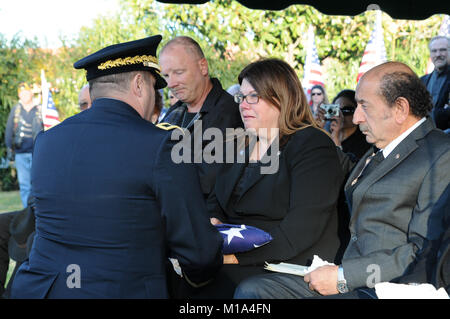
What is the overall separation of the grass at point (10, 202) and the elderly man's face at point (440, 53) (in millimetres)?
8800

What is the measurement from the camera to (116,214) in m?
2.06

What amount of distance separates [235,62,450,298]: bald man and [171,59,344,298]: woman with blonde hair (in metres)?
0.23

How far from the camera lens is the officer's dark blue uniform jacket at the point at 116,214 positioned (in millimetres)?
2059

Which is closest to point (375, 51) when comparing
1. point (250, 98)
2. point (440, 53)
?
point (440, 53)

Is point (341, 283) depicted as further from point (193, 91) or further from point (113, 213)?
point (193, 91)

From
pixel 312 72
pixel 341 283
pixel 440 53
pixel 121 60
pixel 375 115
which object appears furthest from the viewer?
pixel 312 72

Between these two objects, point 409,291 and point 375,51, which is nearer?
point 409,291

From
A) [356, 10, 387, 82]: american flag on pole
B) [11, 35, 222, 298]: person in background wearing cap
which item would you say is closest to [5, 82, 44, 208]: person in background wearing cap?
[356, 10, 387, 82]: american flag on pole

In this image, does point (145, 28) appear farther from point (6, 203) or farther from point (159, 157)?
point (159, 157)

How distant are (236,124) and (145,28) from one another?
45.0ft

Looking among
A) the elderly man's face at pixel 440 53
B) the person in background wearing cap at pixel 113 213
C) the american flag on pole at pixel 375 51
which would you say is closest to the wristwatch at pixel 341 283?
the person in background wearing cap at pixel 113 213

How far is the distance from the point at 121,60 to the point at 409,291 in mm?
1460

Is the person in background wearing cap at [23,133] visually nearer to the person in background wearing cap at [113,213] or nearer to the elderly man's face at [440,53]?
the elderly man's face at [440,53]
